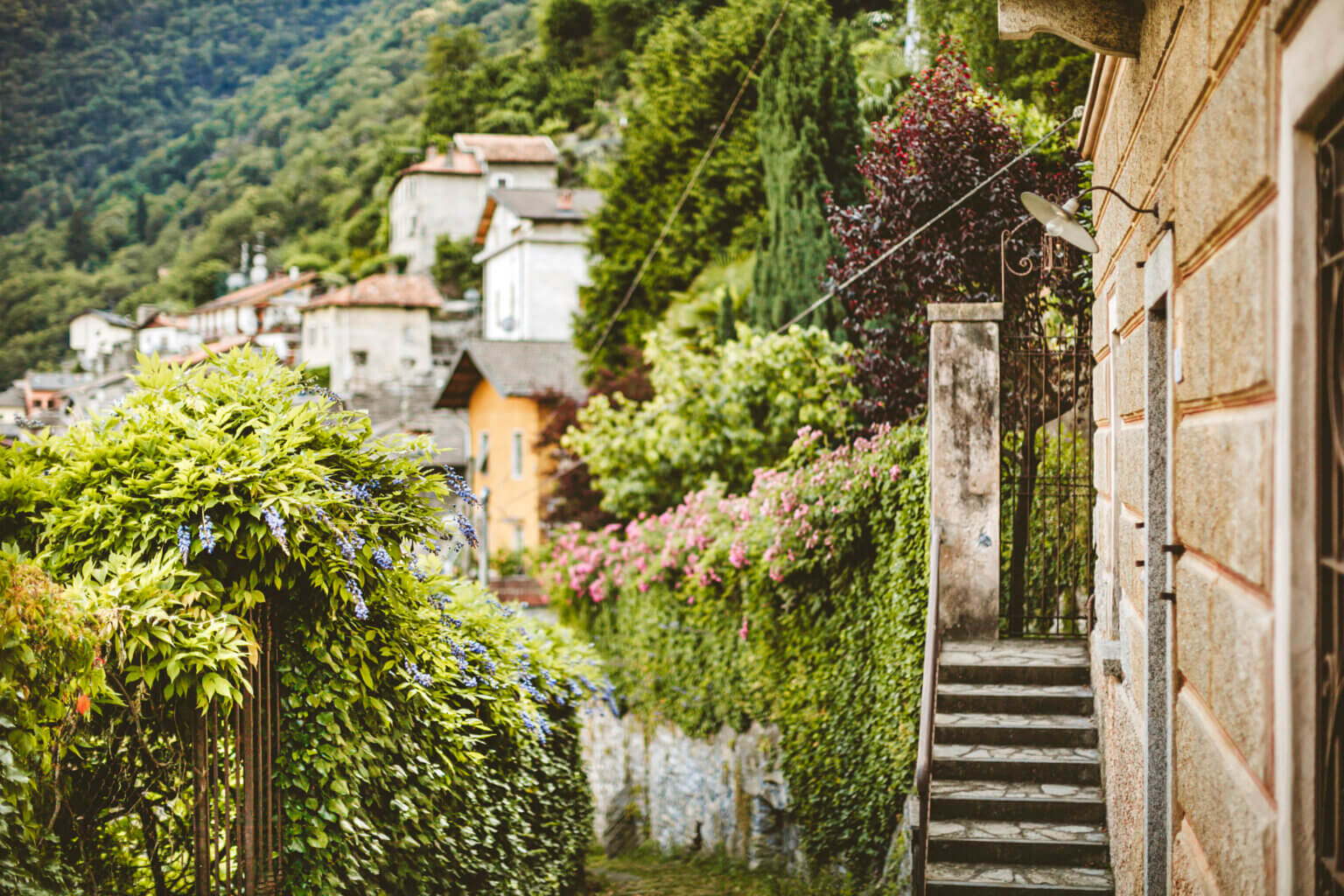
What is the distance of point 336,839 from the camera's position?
19.4 feet

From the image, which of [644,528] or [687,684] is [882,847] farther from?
[644,528]

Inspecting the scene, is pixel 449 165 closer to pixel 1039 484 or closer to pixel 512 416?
pixel 512 416

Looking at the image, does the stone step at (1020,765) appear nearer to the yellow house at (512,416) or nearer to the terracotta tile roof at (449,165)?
the yellow house at (512,416)

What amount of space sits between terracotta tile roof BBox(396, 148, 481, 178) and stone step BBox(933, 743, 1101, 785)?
248 feet

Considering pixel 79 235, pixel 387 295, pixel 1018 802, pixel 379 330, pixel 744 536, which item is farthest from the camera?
pixel 79 235

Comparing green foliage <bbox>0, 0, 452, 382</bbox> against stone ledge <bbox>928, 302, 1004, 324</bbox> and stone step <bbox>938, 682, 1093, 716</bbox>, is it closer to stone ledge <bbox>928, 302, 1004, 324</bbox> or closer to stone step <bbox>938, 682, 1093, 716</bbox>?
stone ledge <bbox>928, 302, 1004, 324</bbox>

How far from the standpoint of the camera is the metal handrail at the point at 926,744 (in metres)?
7.06

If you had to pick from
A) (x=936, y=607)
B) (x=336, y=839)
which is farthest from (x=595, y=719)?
(x=336, y=839)

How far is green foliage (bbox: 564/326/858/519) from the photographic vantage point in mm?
16828

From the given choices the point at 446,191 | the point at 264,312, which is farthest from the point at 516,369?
the point at 264,312

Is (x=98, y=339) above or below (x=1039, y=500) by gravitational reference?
above

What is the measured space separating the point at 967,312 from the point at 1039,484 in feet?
6.00

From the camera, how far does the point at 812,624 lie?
42.5 feet

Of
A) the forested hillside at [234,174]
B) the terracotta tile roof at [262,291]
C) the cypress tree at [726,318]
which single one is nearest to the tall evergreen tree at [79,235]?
the forested hillside at [234,174]
